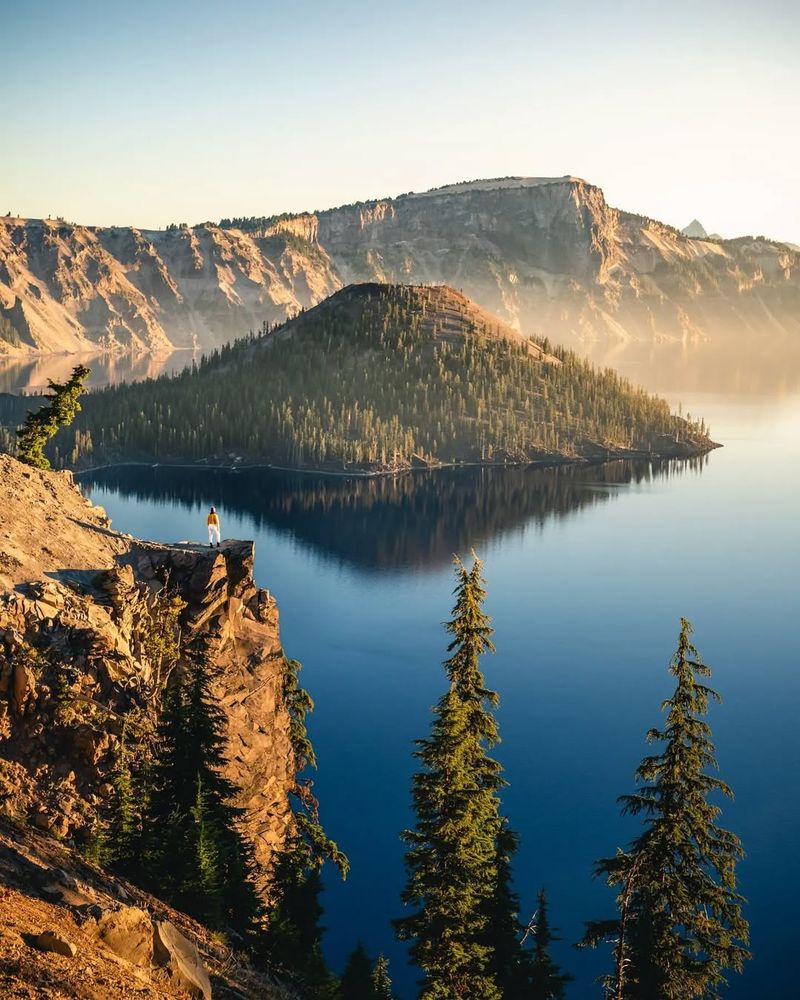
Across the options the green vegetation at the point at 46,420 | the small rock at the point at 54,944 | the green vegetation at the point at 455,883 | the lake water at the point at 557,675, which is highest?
the green vegetation at the point at 46,420

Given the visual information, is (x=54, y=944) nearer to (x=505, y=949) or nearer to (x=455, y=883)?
(x=455, y=883)

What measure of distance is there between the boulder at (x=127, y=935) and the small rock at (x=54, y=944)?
2547 millimetres

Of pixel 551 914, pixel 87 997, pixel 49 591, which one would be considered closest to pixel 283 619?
pixel 551 914

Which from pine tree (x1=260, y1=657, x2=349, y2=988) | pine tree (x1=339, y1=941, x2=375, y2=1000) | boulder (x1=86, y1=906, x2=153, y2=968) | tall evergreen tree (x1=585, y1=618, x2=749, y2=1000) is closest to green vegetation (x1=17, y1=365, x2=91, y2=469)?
pine tree (x1=260, y1=657, x2=349, y2=988)

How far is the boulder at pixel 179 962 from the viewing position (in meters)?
30.8

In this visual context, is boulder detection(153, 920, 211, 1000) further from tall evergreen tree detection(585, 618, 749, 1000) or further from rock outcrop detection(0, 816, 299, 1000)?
tall evergreen tree detection(585, 618, 749, 1000)

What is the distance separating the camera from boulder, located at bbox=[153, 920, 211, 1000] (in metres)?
30.8

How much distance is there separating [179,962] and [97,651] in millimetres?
20527

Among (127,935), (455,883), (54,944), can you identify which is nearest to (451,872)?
(455,883)

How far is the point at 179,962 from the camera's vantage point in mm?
31344

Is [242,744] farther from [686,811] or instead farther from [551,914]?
[686,811]

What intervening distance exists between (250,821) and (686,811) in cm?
2986

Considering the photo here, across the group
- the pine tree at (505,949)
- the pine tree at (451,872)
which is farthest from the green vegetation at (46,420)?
the pine tree at (505,949)

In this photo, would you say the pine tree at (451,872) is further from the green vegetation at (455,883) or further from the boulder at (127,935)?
the boulder at (127,935)
